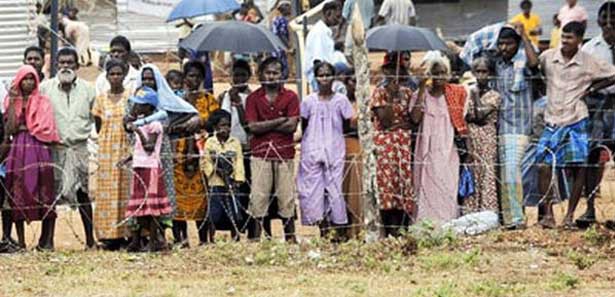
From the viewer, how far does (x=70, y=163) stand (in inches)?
459

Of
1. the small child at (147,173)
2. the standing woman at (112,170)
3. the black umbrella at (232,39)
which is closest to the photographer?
the small child at (147,173)

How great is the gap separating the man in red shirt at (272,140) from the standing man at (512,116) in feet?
5.51

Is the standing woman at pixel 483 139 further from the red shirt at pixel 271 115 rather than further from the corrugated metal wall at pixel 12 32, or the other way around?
the corrugated metal wall at pixel 12 32

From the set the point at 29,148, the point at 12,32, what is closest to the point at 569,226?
the point at 29,148

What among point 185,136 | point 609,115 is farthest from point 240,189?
point 609,115

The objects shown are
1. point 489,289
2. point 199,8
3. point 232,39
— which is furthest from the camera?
point 199,8

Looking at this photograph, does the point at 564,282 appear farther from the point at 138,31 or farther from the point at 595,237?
the point at 138,31

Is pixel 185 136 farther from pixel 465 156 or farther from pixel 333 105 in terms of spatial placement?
pixel 465 156

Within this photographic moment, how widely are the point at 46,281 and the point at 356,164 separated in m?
2.94

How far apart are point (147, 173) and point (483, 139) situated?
8.80 feet

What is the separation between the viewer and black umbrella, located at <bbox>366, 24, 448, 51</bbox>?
1216 centimetres

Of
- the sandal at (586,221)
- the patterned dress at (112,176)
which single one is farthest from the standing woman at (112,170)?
the sandal at (586,221)

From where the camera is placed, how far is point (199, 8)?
1510cm

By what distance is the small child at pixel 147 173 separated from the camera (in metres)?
11.2
